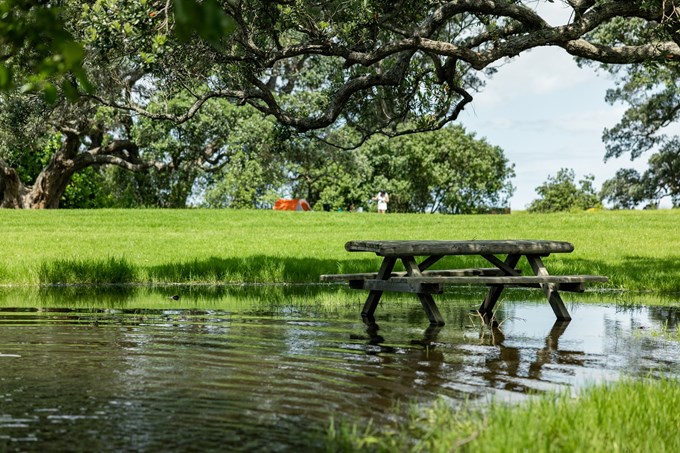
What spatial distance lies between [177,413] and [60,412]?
0.89m

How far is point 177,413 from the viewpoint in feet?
21.8

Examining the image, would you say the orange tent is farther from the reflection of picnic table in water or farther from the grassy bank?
the reflection of picnic table in water

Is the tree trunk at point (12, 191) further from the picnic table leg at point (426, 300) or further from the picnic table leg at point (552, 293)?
the picnic table leg at point (552, 293)

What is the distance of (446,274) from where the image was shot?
14375 millimetres

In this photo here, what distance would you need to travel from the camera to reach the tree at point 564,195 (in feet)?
229

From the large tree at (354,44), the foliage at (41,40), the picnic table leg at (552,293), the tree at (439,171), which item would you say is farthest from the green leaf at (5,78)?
the tree at (439,171)

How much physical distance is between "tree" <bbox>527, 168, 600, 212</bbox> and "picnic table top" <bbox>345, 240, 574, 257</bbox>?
5784 centimetres

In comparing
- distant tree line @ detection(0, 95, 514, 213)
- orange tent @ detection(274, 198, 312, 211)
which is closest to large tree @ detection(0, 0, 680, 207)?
distant tree line @ detection(0, 95, 514, 213)

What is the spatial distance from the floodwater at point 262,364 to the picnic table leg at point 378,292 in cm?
19

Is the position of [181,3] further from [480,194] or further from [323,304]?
[480,194]

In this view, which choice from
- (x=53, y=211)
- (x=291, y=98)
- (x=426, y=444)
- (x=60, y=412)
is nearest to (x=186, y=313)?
(x=60, y=412)

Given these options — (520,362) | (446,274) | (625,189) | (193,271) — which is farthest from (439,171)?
(520,362)

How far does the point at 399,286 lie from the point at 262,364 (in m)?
4.46

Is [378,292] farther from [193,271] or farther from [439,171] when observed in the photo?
[439,171]
